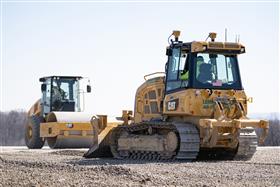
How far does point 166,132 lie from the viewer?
19062 mm

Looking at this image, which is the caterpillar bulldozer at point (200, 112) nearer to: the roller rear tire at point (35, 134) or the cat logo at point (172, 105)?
the cat logo at point (172, 105)

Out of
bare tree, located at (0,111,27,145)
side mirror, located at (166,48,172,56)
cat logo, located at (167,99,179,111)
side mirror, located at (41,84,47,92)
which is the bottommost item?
bare tree, located at (0,111,27,145)

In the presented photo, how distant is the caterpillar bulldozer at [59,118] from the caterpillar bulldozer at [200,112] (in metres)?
7.53

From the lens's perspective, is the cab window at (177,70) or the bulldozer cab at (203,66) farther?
the cab window at (177,70)

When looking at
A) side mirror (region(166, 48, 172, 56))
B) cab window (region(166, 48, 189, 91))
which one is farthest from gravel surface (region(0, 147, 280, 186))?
side mirror (region(166, 48, 172, 56))

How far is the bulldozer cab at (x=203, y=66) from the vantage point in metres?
18.7

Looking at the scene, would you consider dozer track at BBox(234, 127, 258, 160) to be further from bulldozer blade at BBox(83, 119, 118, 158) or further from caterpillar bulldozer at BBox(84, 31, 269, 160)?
bulldozer blade at BBox(83, 119, 118, 158)

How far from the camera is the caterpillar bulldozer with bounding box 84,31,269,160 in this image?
18062mm

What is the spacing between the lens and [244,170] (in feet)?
48.9

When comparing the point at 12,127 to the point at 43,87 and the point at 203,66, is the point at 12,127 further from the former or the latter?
the point at 203,66

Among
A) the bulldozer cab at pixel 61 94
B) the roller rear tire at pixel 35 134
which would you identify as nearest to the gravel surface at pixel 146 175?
the roller rear tire at pixel 35 134

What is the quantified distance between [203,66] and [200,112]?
1.23m

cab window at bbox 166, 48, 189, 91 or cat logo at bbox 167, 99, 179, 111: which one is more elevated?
cab window at bbox 166, 48, 189, 91

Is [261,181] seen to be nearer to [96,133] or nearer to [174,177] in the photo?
[174,177]
